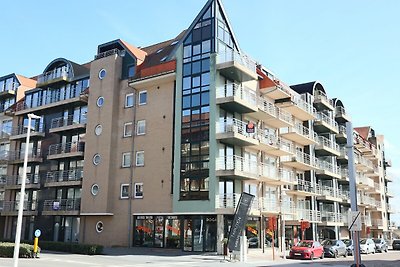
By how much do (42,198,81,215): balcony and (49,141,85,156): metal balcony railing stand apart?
4.32 m

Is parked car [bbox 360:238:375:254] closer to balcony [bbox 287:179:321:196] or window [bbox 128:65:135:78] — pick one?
balcony [bbox 287:179:321:196]

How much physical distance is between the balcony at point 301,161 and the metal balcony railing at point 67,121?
18125mm

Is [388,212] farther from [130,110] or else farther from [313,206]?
[130,110]

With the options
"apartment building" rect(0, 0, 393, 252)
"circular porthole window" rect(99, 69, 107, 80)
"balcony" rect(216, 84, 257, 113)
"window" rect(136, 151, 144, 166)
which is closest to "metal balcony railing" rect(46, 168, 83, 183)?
"apartment building" rect(0, 0, 393, 252)

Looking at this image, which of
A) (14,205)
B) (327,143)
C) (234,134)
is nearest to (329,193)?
(327,143)

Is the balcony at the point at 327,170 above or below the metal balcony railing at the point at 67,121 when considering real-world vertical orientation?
below

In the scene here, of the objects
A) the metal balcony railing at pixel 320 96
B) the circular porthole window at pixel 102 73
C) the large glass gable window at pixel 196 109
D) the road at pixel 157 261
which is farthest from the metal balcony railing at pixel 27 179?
the metal balcony railing at pixel 320 96

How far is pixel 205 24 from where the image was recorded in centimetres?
3209

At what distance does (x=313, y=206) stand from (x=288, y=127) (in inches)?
342

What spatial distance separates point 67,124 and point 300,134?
21.3 m

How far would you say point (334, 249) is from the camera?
33406mm

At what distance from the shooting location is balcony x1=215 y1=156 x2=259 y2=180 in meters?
28.8

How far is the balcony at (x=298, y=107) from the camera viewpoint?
128 ft

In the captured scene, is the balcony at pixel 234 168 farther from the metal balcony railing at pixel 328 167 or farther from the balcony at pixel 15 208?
the balcony at pixel 15 208
